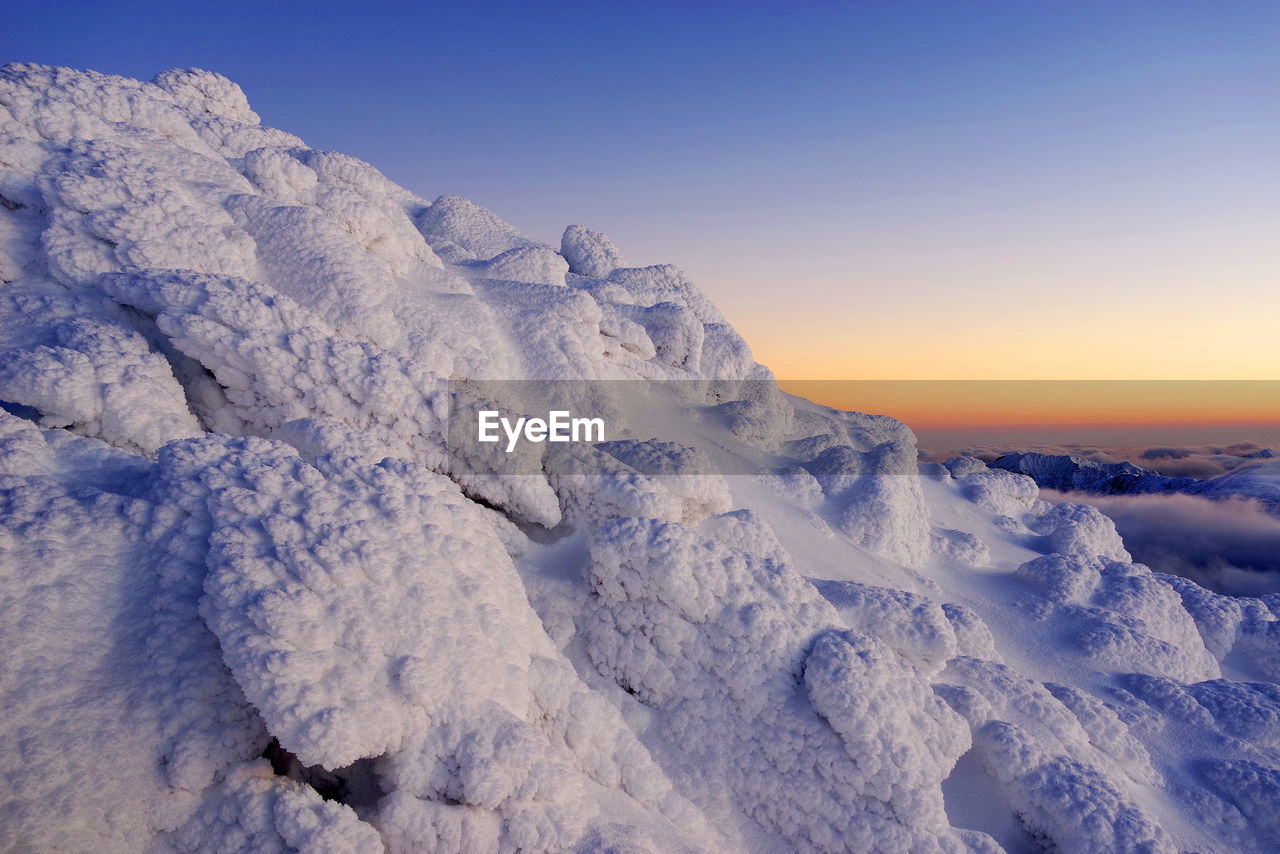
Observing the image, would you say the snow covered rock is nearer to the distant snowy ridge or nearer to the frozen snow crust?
the frozen snow crust

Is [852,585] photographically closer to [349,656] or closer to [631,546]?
[631,546]

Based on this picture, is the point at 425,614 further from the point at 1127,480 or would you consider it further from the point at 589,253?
the point at 1127,480

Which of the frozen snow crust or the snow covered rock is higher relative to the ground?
the snow covered rock

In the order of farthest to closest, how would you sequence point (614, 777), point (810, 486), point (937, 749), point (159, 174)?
point (810, 486), point (159, 174), point (937, 749), point (614, 777)

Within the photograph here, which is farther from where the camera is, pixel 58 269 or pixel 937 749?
pixel 58 269

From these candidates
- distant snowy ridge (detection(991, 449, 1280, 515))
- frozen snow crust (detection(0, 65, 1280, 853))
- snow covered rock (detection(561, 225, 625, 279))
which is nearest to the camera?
frozen snow crust (detection(0, 65, 1280, 853))

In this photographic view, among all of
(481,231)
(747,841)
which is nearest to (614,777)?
(747,841)

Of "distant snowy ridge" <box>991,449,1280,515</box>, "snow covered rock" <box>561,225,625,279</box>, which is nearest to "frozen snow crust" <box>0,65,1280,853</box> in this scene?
"snow covered rock" <box>561,225,625,279</box>

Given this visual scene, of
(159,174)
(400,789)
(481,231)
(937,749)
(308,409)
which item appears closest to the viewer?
(400,789)

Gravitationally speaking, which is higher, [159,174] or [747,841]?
[159,174]
